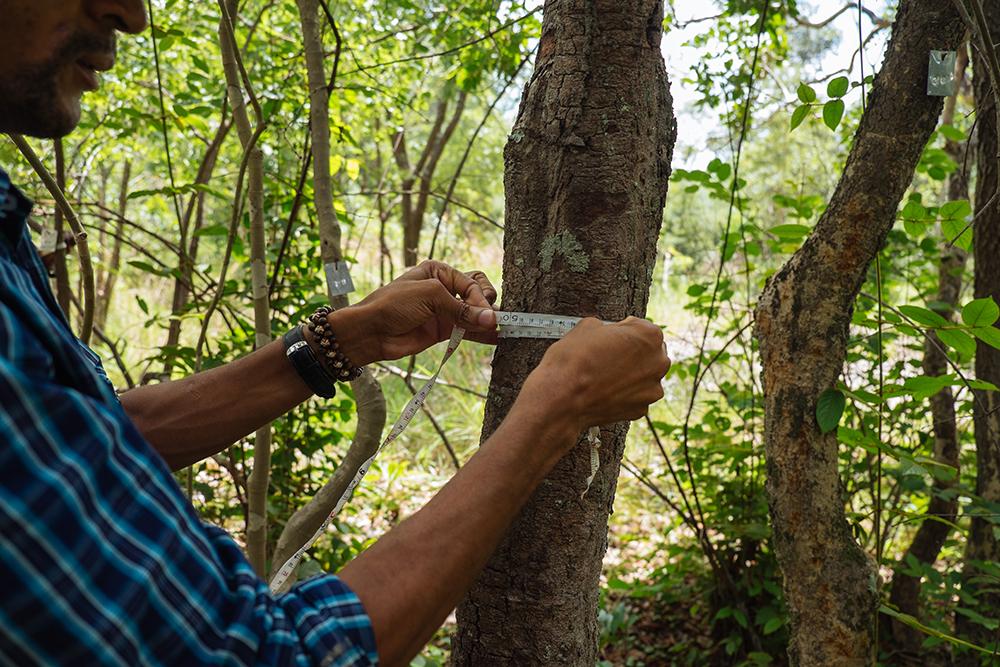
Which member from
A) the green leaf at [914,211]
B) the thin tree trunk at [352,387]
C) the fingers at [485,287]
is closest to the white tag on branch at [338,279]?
the thin tree trunk at [352,387]

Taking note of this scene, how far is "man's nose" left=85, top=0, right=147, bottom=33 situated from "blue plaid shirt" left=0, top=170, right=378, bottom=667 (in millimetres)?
224

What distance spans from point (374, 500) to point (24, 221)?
4.37 m

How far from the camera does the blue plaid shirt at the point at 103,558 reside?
703 millimetres

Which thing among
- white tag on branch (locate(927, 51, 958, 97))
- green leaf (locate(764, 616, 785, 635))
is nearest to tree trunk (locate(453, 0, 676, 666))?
white tag on branch (locate(927, 51, 958, 97))

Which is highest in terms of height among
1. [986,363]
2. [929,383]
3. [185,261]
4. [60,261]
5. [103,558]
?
[60,261]

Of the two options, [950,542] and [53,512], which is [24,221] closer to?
[53,512]

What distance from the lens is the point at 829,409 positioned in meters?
2.13

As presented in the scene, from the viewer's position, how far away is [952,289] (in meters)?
3.69

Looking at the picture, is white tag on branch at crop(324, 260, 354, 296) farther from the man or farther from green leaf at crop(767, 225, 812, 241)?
green leaf at crop(767, 225, 812, 241)

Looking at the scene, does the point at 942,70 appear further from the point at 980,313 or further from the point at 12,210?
the point at 12,210

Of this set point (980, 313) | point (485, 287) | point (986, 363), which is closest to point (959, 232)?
point (980, 313)

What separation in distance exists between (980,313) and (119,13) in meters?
1.77

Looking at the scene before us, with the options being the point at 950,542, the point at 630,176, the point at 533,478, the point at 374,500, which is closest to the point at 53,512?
the point at 533,478

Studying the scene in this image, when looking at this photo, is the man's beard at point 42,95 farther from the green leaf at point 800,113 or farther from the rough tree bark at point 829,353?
the rough tree bark at point 829,353
